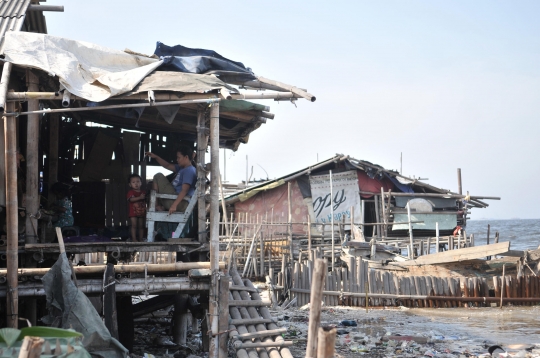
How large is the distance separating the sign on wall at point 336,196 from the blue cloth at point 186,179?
15.4 metres

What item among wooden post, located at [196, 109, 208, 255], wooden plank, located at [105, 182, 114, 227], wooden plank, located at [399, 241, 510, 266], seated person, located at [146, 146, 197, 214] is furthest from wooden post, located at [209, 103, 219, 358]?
wooden plank, located at [399, 241, 510, 266]

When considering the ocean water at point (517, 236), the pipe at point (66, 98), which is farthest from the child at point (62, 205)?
the ocean water at point (517, 236)

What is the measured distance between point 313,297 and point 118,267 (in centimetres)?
375

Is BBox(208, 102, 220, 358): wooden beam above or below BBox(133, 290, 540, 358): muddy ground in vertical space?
above

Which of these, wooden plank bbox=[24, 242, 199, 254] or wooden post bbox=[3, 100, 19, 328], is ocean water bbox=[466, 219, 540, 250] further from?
wooden post bbox=[3, 100, 19, 328]

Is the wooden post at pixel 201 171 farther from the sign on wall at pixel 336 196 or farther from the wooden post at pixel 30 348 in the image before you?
the sign on wall at pixel 336 196

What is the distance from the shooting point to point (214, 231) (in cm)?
800

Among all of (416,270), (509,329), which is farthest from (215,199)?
(416,270)

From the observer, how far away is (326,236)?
73.4ft

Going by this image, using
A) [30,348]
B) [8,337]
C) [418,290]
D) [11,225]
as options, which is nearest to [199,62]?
[11,225]

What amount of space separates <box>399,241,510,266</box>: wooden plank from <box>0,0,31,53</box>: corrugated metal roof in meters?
12.2

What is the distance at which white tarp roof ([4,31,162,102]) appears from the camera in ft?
24.8

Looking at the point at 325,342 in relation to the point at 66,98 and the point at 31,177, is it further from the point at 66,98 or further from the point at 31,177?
the point at 31,177

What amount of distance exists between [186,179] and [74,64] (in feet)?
7.70
